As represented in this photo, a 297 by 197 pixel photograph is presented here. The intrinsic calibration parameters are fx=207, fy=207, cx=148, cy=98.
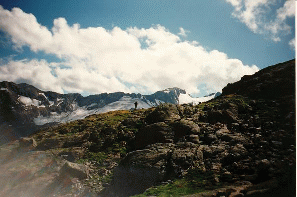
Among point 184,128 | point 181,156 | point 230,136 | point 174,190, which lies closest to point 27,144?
point 184,128

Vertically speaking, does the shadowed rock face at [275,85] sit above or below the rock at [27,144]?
above

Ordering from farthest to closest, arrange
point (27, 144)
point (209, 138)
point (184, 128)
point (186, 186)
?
point (27, 144), point (184, 128), point (209, 138), point (186, 186)

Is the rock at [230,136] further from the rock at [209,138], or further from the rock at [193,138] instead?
the rock at [193,138]

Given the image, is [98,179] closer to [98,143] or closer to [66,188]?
[66,188]

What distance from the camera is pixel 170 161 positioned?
776 inches

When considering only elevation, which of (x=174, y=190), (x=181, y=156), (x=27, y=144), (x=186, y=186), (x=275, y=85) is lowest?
(x=174, y=190)

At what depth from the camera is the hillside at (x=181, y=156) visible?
14969mm

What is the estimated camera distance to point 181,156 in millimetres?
19938

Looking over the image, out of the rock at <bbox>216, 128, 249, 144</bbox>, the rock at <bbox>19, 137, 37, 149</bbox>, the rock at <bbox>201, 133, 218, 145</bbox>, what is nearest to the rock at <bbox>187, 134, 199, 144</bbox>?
the rock at <bbox>201, 133, 218, 145</bbox>

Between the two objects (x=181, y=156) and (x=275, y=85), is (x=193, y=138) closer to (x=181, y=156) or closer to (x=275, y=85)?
(x=181, y=156)

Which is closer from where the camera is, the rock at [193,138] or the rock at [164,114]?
the rock at [193,138]

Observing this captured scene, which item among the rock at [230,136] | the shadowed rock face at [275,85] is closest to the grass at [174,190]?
the rock at [230,136]

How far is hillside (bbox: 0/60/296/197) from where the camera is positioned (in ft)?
49.1

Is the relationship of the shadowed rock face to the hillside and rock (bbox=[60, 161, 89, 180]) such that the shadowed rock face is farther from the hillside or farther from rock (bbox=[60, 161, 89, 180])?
rock (bbox=[60, 161, 89, 180])
